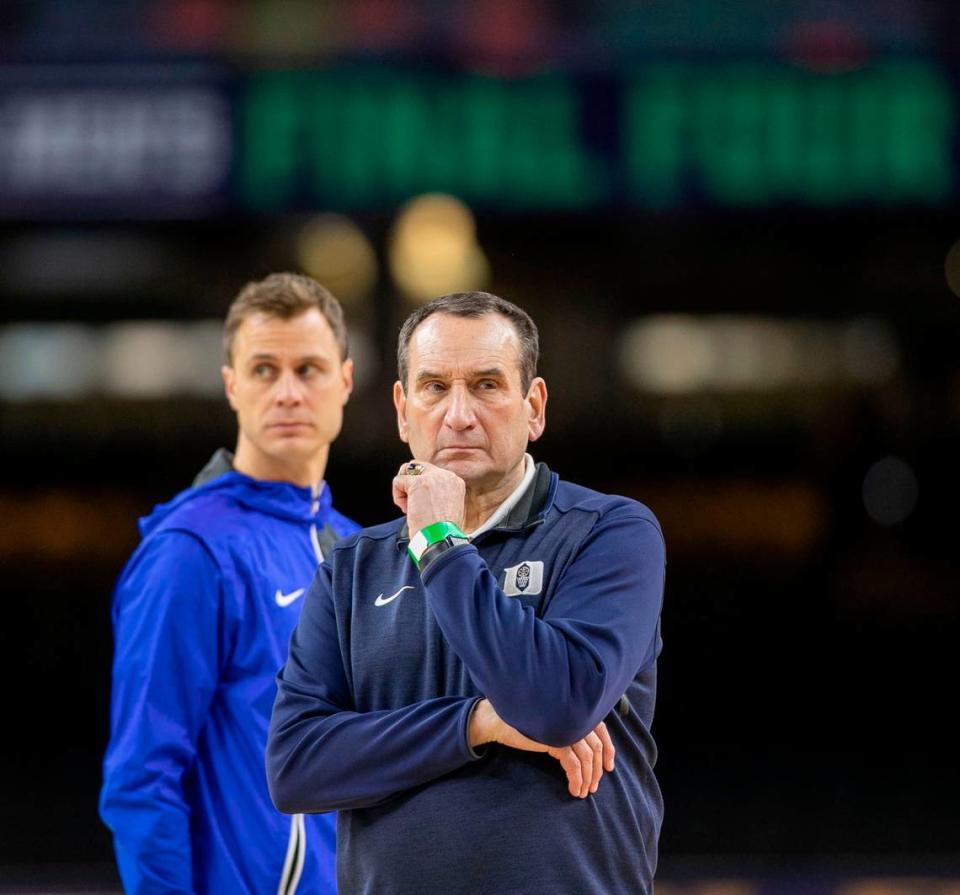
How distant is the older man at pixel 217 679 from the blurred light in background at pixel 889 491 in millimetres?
4626

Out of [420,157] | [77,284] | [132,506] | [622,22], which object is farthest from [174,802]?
[77,284]

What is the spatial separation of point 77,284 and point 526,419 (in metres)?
5.26

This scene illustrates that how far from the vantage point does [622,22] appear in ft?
17.4

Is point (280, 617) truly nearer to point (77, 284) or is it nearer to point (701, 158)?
point (701, 158)

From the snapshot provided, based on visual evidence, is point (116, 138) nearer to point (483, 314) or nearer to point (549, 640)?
point (483, 314)

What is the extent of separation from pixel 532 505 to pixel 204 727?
829 mm

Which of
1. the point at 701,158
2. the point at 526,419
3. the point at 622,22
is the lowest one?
the point at 526,419

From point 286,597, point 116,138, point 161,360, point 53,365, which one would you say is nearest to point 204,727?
point 286,597

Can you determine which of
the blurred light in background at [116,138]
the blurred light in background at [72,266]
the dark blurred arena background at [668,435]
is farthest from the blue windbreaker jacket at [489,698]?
the blurred light in background at [72,266]

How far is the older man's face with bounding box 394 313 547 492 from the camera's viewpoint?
204 cm

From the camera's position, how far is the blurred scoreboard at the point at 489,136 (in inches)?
189

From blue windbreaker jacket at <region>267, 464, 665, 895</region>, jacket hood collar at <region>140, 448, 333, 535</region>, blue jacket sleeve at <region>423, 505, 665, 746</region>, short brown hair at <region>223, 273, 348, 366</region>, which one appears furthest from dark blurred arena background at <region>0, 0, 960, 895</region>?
blue jacket sleeve at <region>423, 505, 665, 746</region>

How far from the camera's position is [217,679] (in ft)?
8.42

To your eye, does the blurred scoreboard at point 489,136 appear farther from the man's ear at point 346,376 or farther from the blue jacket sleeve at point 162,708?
the blue jacket sleeve at point 162,708
